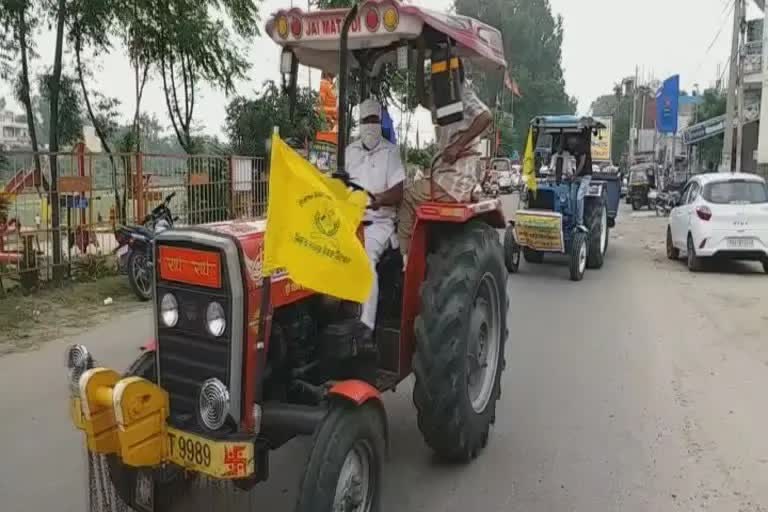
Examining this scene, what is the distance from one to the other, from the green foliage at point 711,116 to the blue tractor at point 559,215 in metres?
31.7

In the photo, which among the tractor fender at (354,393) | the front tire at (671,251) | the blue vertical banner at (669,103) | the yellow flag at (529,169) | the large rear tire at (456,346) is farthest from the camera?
the blue vertical banner at (669,103)

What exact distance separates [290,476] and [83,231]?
711cm

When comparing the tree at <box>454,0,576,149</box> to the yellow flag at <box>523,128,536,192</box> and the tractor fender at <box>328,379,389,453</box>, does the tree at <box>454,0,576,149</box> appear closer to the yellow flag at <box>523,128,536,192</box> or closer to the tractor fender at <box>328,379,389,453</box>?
the yellow flag at <box>523,128,536,192</box>

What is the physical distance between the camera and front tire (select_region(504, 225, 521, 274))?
1180 cm

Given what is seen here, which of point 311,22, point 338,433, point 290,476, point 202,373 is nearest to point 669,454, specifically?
point 290,476

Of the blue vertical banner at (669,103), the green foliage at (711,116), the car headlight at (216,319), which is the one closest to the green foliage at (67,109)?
the car headlight at (216,319)

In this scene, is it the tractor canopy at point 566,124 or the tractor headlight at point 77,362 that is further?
the tractor canopy at point 566,124

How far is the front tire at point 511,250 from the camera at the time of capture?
11797 millimetres

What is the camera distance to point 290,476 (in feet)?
14.1

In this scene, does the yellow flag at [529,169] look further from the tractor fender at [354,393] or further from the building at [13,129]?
the tractor fender at [354,393]

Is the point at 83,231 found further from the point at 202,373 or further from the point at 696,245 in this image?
the point at 696,245

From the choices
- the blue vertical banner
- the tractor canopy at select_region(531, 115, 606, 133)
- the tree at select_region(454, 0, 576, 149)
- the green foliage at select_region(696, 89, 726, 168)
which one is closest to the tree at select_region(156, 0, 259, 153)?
the tractor canopy at select_region(531, 115, 606, 133)

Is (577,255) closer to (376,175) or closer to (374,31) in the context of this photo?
(376,175)

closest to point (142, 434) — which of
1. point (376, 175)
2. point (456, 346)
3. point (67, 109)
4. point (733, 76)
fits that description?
point (456, 346)
